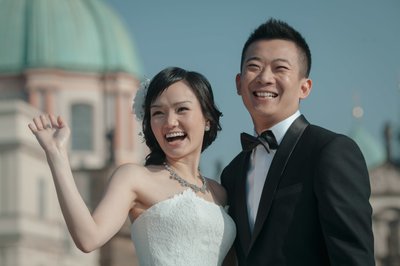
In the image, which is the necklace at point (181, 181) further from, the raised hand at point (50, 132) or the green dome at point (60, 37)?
the green dome at point (60, 37)

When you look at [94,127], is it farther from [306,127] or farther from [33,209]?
[306,127]

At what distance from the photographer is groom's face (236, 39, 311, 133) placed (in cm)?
441

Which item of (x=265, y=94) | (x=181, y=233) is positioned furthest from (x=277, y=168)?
(x=181, y=233)

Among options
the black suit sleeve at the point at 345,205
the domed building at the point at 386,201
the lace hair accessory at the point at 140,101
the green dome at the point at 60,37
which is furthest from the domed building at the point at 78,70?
the black suit sleeve at the point at 345,205

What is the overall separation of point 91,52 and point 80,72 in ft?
3.34

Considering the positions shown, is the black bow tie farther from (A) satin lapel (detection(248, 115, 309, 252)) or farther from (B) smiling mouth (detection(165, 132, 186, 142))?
(B) smiling mouth (detection(165, 132, 186, 142))

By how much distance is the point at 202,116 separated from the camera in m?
4.75

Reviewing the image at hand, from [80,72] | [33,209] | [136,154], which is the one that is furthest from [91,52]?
[33,209]

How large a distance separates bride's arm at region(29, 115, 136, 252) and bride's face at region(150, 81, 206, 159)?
384mm

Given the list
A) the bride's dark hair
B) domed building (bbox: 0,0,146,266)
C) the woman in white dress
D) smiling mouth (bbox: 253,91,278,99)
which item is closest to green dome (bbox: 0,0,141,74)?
domed building (bbox: 0,0,146,266)

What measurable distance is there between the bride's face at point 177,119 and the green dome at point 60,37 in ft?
132

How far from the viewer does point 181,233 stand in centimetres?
466

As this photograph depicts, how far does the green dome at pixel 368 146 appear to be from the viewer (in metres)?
50.7

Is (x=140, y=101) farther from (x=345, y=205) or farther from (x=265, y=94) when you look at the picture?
(x=345, y=205)
